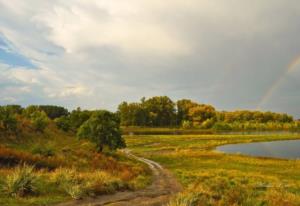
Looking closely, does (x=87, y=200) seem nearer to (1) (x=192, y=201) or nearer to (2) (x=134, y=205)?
(2) (x=134, y=205)

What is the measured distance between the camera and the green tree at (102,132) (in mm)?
55531

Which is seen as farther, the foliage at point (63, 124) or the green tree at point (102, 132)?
the foliage at point (63, 124)

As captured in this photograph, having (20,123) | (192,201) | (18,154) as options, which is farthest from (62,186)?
(20,123)

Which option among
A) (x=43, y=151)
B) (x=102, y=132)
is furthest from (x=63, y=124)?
(x=43, y=151)

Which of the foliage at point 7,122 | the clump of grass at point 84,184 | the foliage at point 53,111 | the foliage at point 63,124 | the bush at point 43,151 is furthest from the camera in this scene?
the foliage at point 53,111

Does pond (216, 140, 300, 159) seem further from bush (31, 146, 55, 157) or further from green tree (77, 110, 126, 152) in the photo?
bush (31, 146, 55, 157)

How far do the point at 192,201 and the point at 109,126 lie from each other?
42.5 meters

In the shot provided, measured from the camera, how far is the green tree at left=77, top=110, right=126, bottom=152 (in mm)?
55531

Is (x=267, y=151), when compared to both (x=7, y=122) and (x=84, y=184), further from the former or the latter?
(x=84, y=184)

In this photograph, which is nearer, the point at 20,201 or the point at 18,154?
the point at 20,201

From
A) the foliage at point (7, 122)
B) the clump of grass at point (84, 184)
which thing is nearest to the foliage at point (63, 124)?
the foliage at point (7, 122)

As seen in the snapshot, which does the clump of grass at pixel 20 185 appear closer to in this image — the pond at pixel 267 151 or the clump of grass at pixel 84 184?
the clump of grass at pixel 84 184

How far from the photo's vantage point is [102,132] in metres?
55.6

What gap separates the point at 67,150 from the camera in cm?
4253
